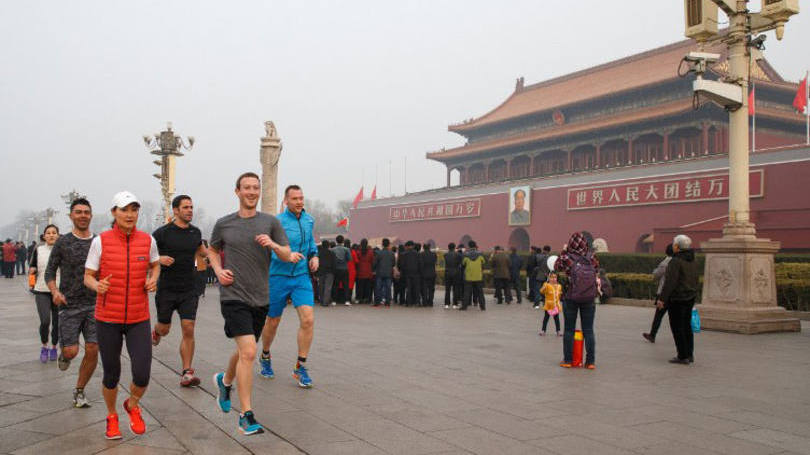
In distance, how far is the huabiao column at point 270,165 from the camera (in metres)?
14.8

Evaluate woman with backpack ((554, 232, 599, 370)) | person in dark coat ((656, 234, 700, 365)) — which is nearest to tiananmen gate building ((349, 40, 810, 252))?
person in dark coat ((656, 234, 700, 365))

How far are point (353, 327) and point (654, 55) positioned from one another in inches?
941

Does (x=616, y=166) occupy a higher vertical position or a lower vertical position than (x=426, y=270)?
higher

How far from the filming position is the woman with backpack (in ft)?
20.1

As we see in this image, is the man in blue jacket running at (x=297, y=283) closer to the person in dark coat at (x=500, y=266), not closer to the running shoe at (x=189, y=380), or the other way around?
the running shoe at (x=189, y=380)

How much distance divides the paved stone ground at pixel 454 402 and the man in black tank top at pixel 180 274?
0.37 meters

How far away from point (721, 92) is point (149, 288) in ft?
25.4

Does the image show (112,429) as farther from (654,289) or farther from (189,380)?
(654,289)

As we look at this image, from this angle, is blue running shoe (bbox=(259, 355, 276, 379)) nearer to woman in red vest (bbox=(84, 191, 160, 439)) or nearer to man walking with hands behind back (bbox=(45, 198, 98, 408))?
man walking with hands behind back (bbox=(45, 198, 98, 408))

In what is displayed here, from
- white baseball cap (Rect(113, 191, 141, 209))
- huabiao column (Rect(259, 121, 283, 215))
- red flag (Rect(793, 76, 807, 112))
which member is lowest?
white baseball cap (Rect(113, 191, 141, 209))

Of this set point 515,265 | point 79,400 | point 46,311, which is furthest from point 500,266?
point 79,400

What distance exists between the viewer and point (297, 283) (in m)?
5.06

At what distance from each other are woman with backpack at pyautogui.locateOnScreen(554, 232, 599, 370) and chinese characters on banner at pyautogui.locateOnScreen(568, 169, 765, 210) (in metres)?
15.7

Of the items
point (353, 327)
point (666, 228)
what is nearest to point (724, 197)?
point (666, 228)
